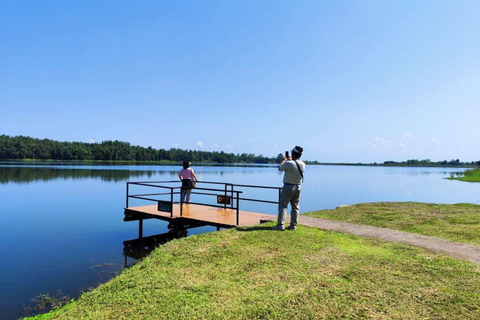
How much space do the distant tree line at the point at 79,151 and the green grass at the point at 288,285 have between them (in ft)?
416

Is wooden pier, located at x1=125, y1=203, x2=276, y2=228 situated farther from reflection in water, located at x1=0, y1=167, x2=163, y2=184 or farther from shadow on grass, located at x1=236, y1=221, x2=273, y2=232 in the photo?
reflection in water, located at x1=0, y1=167, x2=163, y2=184

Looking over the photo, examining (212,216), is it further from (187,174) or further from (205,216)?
(187,174)

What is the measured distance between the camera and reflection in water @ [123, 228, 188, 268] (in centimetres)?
1178

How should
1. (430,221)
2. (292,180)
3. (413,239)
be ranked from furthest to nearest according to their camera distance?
(430,221)
(292,180)
(413,239)

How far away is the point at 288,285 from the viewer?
16.0ft

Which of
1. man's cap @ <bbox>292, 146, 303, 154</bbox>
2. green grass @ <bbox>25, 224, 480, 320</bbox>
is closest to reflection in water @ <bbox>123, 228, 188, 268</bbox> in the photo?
green grass @ <bbox>25, 224, 480, 320</bbox>

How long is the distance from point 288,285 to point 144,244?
9.92 meters

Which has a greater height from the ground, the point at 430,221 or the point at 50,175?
the point at 430,221

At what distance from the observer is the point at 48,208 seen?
67.5 feet

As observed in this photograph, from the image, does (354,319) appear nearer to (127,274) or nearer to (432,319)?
(432,319)

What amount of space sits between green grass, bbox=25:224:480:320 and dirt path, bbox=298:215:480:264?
1.92 ft

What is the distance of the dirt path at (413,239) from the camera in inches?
264

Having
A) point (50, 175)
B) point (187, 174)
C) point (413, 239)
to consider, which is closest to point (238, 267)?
point (413, 239)

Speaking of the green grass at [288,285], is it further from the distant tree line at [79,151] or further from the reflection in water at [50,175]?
the distant tree line at [79,151]
